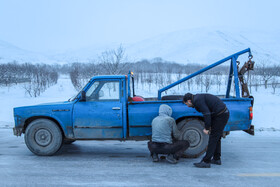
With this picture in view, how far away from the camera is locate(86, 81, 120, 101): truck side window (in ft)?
20.3

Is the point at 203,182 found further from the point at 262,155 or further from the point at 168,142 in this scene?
the point at 262,155

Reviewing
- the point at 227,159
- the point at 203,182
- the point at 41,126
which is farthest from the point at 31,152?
the point at 227,159

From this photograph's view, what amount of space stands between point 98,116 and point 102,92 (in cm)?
59

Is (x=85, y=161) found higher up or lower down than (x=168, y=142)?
lower down

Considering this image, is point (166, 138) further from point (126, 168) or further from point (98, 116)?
point (98, 116)

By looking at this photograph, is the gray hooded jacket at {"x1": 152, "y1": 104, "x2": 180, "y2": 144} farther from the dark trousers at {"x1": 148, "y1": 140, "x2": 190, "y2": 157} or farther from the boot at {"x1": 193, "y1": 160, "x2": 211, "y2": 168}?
the boot at {"x1": 193, "y1": 160, "x2": 211, "y2": 168}

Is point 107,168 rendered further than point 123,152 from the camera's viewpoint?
No

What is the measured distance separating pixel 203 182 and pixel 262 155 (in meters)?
2.55

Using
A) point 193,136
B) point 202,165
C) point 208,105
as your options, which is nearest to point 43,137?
point 193,136

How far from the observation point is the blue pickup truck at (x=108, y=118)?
6012mm

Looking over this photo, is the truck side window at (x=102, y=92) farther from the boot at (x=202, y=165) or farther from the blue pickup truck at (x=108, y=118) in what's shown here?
the boot at (x=202, y=165)

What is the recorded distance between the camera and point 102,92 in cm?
622

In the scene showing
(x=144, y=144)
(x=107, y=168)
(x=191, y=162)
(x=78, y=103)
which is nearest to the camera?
(x=107, y=168)

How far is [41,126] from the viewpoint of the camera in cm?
621
